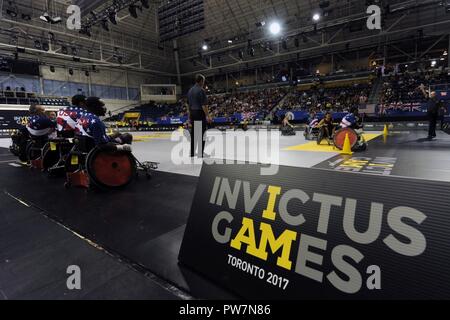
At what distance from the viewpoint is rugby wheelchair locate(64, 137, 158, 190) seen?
3.09 meters

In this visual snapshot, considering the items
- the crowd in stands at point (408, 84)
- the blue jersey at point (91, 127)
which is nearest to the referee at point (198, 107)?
the blue jersey at point (91, 127)

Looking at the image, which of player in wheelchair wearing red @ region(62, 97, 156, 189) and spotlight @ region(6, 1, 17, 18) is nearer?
player in wheelchair wearing red @ region(62, 97, 156, 189)

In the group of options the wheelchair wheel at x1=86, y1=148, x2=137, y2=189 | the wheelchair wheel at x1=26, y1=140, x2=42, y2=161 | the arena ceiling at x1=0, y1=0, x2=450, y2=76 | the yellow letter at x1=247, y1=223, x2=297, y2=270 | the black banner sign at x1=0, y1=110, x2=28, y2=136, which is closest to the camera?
the yellow letter at x1=247, y1=223, x2=297, y2=270

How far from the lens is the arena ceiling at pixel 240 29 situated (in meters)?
18.2

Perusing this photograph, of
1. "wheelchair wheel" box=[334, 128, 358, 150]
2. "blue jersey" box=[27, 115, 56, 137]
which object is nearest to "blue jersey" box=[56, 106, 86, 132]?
"blue jersey" box=[27, 115, 56, 137]

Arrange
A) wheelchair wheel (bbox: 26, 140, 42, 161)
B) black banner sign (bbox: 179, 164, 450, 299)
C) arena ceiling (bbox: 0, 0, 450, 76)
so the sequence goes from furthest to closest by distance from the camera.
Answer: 1. arena ceiling (bbox: 0, 0, 450, 76)
2. wheelchair wheel (bbox: 26, 140, 42, 161)
3. black banner sign (bbox: 179, 164, 450, 299)

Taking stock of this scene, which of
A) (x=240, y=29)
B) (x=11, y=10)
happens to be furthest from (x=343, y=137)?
(x=11, y=10)

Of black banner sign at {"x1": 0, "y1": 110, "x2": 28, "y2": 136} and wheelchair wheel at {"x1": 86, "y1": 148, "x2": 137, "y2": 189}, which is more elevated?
black banner sign at {"x1": 0, "y1": 110, "x2": 28, "y2": 136}

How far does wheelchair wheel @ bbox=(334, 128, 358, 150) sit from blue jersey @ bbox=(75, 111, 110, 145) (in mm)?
5075

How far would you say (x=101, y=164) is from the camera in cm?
316

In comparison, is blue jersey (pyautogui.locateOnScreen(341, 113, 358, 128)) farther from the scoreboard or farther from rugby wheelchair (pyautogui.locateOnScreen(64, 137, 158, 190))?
the scoreboard

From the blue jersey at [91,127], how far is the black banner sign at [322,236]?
7.45ft

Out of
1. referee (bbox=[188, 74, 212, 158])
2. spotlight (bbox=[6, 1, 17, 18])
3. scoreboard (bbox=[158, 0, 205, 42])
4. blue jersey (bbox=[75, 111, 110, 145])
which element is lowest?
blue jersey (bbox=[75, 111, 110, 145])

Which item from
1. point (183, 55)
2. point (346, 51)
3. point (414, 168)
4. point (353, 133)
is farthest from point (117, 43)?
point (414, 168)
